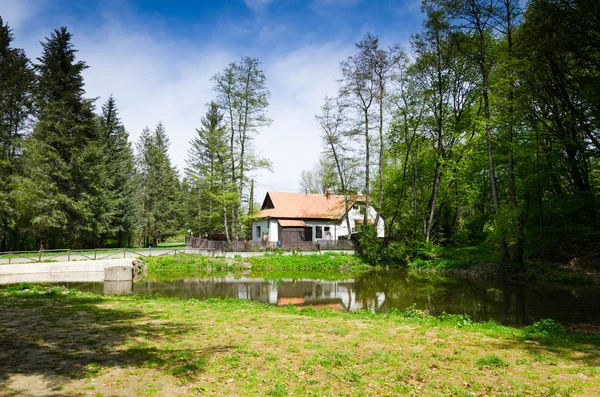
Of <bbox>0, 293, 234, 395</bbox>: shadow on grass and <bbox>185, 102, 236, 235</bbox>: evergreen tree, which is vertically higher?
<bbox>185, 102, 236, 235</bbox>: evergreen tree

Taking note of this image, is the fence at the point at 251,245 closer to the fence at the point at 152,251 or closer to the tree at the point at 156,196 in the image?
the fence at the point at 152,251

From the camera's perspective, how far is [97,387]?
4371 mm

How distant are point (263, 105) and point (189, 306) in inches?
919

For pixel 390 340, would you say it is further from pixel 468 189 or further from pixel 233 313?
pixel 468 189

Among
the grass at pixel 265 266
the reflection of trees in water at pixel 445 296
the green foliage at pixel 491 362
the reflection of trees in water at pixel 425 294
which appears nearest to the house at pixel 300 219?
the grass at pixel 265 266

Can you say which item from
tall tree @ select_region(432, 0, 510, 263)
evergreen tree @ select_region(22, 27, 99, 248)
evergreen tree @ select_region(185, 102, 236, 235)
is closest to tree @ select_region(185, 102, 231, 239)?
evergreen tree @ select_region(185, 102, 236, 235)

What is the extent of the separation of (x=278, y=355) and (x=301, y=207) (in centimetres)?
3225

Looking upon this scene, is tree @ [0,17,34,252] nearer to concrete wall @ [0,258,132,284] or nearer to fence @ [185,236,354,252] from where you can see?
concrete wall @ [0,258,132,284]

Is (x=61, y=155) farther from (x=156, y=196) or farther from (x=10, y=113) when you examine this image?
(x=156, y=196)

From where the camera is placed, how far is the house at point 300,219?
118 ft

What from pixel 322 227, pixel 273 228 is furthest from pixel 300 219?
pixel 273 228

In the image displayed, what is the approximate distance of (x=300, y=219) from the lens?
3694cm

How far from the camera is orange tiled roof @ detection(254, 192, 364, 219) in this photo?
3647cm

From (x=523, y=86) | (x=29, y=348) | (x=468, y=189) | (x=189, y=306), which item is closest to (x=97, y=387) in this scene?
(x=29, y=348)
